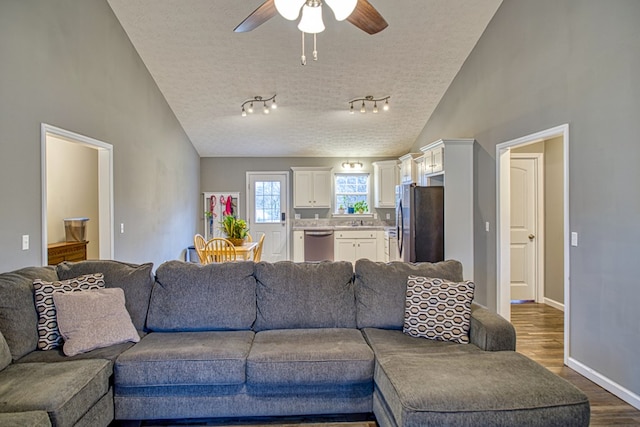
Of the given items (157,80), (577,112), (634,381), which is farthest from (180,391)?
(157,80)

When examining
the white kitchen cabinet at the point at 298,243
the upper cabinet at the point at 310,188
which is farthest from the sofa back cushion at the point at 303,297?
the upper cabinet at the point at 310,188

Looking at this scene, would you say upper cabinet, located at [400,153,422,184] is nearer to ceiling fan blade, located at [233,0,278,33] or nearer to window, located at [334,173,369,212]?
window, located at [334,173,369,212]

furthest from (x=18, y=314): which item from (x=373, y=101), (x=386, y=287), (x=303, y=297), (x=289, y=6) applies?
(x=373, y=101)

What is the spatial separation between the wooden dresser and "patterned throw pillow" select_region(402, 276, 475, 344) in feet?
12.9

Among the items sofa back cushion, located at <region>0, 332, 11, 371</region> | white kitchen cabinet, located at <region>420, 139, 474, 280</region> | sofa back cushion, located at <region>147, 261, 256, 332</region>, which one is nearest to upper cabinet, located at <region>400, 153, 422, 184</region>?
white kitchen cabinet, located at <region>420, 139, 474, 280</region>

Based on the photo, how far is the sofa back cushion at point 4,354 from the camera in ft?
6.42

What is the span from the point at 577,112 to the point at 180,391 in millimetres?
3514

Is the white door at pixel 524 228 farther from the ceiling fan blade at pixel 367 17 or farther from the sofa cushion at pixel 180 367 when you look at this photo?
the sofa cushion at pixel 180 367

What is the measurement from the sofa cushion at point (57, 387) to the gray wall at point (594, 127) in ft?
10.8

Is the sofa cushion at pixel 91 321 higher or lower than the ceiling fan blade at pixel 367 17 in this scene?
lower

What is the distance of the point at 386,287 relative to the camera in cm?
271

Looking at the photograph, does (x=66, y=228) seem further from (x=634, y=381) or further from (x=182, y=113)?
(x=634, y=381)

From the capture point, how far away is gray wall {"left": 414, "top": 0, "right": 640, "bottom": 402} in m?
2.52

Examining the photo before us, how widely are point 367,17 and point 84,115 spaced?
2852mm
